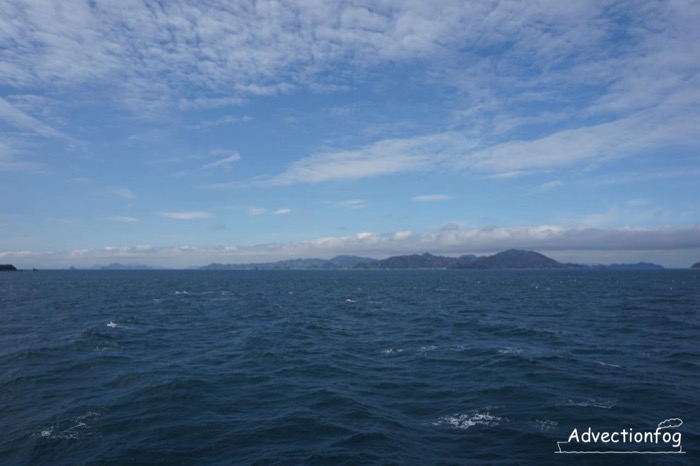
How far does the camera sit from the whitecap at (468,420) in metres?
23.4

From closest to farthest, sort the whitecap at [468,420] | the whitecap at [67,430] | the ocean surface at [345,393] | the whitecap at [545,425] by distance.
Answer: the ocean surface at [345,393]
the whitecap at [67,430]
the whitecap at [545,425]
the whitecap at [468,420]

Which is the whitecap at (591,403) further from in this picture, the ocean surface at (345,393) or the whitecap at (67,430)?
the whitecap at (67,430)

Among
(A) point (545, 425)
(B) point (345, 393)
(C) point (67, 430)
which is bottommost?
(A) point (545, 425)

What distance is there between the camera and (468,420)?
947 inches

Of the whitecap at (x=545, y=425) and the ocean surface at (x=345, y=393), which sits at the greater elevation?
the ocean surface at (x=345, y=393)

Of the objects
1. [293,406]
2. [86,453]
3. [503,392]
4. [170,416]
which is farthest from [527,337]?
[86,453]

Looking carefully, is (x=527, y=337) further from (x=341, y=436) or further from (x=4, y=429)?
(x=4, y=429)

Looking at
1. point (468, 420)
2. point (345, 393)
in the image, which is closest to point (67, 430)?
point (345, 393)

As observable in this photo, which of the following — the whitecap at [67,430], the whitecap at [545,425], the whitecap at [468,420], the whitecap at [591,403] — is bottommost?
the whitecap at [545,425]

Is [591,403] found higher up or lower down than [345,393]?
lower down

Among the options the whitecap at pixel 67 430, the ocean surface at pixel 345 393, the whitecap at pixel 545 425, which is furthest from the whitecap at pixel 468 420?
the whitecap at pixel 67 430

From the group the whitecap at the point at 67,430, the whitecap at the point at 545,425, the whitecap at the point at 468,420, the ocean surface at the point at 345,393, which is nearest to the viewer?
the ocean surface at the point at 345,393

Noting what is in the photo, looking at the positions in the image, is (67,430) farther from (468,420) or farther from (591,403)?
(591,403)

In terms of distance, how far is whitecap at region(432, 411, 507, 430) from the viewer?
23406 mm
